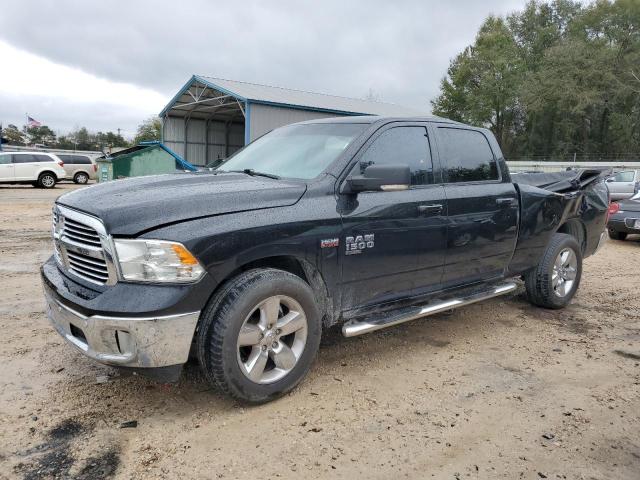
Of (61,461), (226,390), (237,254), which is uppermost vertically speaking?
(237,254)

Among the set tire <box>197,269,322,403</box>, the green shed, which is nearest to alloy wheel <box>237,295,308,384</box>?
tire <box>197,269,322,403</box>

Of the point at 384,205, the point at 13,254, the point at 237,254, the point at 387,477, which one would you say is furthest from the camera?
the point at 13,254

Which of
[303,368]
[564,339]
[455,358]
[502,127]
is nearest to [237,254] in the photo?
[303,368]

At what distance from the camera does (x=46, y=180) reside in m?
22.9

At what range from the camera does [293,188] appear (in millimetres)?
3340

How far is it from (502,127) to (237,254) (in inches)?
2358

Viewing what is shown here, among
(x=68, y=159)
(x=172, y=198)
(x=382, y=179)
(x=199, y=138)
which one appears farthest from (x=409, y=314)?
(x=199, y=138)

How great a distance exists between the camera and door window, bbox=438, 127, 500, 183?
169 inches

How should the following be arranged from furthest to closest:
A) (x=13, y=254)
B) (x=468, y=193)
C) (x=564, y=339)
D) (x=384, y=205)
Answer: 1. (x=13, y=254)
2. (x=564, y=339)
3. (x=468, y=193)
4. (x=384, y=205)

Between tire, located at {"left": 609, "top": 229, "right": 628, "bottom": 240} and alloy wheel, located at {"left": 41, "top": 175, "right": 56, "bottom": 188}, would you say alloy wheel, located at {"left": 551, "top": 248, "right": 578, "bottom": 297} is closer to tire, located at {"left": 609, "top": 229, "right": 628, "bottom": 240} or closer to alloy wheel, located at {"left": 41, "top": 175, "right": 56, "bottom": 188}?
tire, located at {"left": 609, "top": 229, "right": 628, "bottom": 240}

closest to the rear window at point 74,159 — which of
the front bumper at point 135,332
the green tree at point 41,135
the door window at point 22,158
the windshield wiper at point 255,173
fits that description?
the door window at point 22,158

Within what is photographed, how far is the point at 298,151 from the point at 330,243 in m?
0.97

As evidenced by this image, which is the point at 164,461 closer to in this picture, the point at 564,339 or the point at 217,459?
the point at 217,459

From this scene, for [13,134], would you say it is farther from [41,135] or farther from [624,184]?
[624,184]
